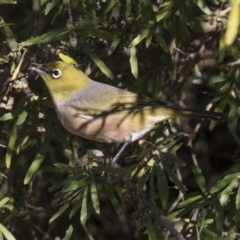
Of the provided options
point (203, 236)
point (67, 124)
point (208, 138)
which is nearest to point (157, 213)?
point (203, 236)

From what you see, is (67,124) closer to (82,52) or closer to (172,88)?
(82,52)

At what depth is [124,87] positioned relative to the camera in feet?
12.4

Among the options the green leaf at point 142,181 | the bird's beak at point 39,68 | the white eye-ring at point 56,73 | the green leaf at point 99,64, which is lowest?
the green leaf at point 142,181

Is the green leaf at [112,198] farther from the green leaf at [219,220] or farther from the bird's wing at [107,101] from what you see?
the bird's wing at [107,101]

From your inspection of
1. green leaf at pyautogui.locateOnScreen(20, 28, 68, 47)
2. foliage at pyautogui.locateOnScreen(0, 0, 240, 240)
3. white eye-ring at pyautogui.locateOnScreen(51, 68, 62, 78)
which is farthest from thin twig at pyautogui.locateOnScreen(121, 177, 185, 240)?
white eye-ring at pyautogui.locateOnScreen(51, 68, 62, 78)

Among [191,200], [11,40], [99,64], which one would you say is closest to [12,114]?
[11,40]

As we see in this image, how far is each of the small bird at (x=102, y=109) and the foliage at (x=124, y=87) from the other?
7cm

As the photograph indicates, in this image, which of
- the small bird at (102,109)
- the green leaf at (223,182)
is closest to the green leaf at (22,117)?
the small bird at (102,109)

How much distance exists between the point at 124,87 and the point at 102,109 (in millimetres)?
354

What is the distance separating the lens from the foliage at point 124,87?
2848mm

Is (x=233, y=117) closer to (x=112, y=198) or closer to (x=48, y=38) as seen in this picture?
(x=112, y=198)

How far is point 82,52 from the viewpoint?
3.19 m

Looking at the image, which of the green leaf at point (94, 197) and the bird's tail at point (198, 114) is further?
the bird's tail at point (198, 114)

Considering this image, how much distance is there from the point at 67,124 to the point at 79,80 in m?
0.41
